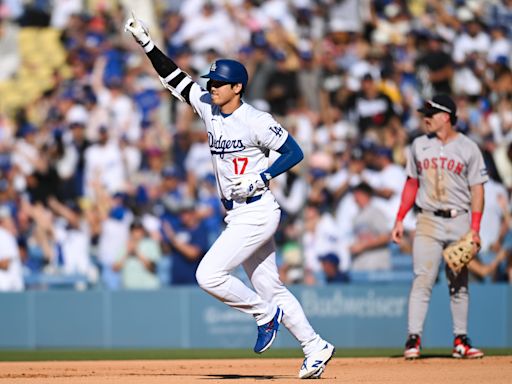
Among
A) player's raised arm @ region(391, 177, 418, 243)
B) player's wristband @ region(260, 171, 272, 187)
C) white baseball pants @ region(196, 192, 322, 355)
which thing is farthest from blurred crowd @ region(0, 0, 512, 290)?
player's wristband @ region(260, 171, 272, 187)

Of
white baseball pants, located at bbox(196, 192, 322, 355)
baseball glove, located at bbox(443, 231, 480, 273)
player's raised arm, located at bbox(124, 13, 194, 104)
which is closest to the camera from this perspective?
white baseball pants, located at bbox(196, 192, 322, 355)

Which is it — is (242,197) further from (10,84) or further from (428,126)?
(10,84)

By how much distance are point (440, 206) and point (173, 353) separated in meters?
4.04

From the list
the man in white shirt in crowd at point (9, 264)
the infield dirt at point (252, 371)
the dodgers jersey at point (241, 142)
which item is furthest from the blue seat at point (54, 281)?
the dodgers jersey at point (241, 142)

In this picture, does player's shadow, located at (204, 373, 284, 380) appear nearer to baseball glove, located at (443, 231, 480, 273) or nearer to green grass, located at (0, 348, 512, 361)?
baseball glove, located at (443, 231, 480, 273)

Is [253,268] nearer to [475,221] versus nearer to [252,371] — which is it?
[252,371]

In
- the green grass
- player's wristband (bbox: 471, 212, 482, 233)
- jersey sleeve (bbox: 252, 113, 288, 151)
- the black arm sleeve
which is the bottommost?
the green grass

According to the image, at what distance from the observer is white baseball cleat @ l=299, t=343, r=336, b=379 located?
8445 mm

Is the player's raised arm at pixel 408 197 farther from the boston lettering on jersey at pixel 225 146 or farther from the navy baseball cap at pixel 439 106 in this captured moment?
the boston lettering on jersey at pixel 225 146

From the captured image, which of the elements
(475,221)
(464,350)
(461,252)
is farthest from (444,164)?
(464,350)

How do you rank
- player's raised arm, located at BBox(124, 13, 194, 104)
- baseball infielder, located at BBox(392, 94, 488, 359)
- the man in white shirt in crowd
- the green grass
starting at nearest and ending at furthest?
player's raised arm, located at BBox(124, 13, 194, 104), baseball infielder, located at BBox(392, 94, 488, 359), the green grass, the man in white shirt in crowd

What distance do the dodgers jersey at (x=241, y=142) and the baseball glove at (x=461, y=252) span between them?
8.31ft

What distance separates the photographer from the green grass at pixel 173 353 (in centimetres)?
1213

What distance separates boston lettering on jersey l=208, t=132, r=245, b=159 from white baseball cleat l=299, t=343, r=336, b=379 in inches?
63.7
